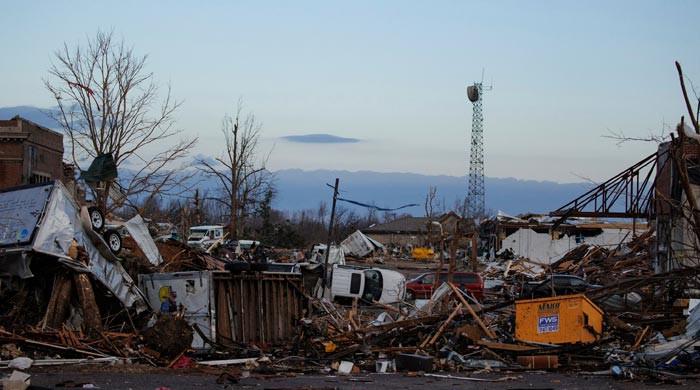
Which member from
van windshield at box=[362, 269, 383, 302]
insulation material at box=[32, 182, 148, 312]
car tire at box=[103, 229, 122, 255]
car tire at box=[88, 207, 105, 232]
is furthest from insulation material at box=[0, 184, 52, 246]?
van windshield at box=[362, 269, 383, 302]

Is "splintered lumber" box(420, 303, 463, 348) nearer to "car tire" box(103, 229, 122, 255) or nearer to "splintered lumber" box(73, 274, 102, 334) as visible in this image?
"splintered lumber" box(73, 274, 102, 334)

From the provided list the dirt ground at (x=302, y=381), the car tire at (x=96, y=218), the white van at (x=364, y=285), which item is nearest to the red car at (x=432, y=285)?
the white van at (x=364, y=285)

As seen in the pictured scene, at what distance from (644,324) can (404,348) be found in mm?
5334

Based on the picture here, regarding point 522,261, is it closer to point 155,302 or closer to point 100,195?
point 100,195

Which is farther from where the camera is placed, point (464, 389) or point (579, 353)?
point (579, 353)

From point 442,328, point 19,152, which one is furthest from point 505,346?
point 19,152

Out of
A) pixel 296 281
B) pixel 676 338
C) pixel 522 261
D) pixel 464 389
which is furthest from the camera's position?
pixel 522 261

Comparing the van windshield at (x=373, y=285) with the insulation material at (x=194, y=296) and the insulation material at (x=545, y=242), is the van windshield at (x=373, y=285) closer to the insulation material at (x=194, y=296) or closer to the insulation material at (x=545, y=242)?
the insulation material at (x=194, y=296)

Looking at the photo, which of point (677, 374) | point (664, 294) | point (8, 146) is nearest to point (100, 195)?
point (8, 146)

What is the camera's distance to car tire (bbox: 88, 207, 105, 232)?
792 inches

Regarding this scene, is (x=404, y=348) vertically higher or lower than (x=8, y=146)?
lower

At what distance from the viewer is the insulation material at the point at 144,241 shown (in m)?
23.6

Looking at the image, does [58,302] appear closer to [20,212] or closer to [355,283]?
[20,212]

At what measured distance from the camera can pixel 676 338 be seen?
16.6 meters
